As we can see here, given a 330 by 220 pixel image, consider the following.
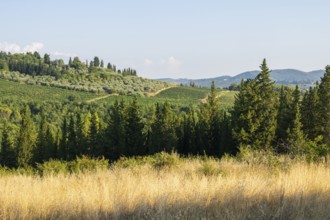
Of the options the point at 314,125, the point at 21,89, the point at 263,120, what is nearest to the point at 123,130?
the point at 263,120

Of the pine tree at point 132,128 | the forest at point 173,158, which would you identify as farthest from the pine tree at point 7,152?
the pine tree at point 132,128

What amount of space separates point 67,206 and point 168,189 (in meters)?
1.40

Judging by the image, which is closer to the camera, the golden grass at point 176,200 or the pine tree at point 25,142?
the golden grass at point 176,200

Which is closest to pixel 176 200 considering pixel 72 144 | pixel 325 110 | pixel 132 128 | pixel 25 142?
pixel 325 110

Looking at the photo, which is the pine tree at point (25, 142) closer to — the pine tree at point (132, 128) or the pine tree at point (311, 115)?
the pine tree at point (132, 128)

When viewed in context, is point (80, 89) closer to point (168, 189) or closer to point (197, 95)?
point (197, 95)

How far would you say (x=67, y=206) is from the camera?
4.19m

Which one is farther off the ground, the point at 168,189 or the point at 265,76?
the point at 265,76

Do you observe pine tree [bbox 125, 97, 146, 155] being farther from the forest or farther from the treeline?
the forest

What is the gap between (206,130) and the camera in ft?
198

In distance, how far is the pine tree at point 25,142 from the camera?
2596 inches

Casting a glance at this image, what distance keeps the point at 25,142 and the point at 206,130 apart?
115ft

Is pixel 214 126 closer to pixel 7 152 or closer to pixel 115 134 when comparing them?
pixel 115 134

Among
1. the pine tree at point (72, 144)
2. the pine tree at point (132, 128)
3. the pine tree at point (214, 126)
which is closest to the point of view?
the pine tree at point (132, 128)
